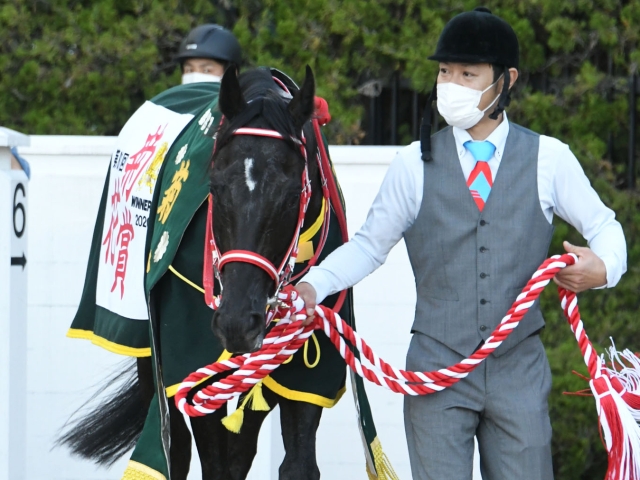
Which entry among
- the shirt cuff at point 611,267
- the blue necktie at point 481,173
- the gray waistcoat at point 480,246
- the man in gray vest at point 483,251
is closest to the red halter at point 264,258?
the man in gray vest at point 483,251

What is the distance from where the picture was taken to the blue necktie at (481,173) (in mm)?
2893

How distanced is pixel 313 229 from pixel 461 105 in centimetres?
58

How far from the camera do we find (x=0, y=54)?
5.98 meters

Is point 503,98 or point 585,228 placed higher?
point 503,98

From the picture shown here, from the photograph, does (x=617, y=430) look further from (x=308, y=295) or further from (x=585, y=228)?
(x=308, y=295)


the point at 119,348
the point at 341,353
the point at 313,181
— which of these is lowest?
the point at 119,348

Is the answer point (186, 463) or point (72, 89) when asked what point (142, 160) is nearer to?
point (186, 463)

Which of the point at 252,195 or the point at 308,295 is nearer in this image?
the point at 252,195

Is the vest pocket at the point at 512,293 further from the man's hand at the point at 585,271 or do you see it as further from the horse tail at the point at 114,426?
the horse tail at the point at 114,426

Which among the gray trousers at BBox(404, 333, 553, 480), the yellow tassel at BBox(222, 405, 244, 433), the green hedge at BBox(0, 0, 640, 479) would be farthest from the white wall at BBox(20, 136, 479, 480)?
the gray trousers at BBox(404, 333, 553, 480)

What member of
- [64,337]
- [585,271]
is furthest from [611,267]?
[64,337]

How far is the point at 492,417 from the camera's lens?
2.90m

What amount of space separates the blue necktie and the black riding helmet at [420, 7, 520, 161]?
9 cm

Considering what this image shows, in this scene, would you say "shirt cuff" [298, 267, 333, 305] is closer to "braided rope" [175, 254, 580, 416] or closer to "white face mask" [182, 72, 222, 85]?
"braided rope" [175, 254, 580, 416]
